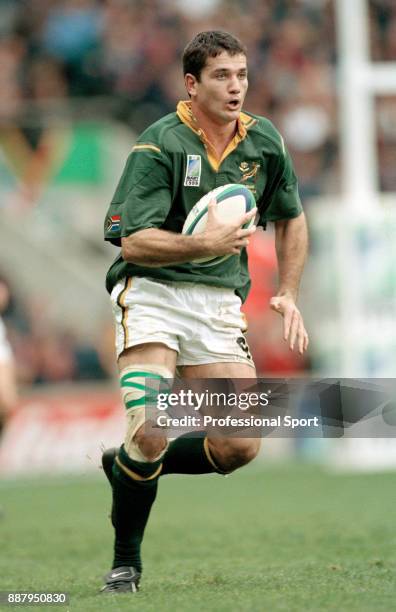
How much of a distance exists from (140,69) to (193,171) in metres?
10.8

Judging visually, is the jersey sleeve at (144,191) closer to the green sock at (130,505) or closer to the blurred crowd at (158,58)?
the green sock at (130,505)

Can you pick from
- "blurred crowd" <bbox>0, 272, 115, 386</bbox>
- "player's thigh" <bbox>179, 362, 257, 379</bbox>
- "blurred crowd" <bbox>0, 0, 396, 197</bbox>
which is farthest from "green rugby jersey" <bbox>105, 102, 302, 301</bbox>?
Result: "blurred crowd" <bbox>0, 0, 396, 197</bbox>

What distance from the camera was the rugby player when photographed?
540cm

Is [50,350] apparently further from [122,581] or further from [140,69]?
[122,581]

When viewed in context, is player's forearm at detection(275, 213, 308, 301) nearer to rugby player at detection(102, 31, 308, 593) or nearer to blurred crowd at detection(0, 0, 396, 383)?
rugby player at detection(102, 31, 308, 593)

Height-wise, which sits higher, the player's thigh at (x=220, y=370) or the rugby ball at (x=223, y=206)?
the rugby ball at (x=223, y=206)

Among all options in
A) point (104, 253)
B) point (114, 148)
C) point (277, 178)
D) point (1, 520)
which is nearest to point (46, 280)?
point (104, 253)

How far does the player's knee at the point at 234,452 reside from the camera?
561 centimetres

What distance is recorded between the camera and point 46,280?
15.4 m

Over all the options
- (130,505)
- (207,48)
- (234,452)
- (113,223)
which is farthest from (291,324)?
(207,48)

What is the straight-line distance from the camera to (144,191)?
541 centimetres

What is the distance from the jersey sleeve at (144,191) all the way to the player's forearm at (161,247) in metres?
0.05

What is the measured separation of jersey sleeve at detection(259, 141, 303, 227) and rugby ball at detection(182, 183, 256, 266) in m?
0.30

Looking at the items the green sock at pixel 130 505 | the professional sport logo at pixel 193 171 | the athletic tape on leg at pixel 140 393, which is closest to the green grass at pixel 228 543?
the green sock at pixel 130 505
